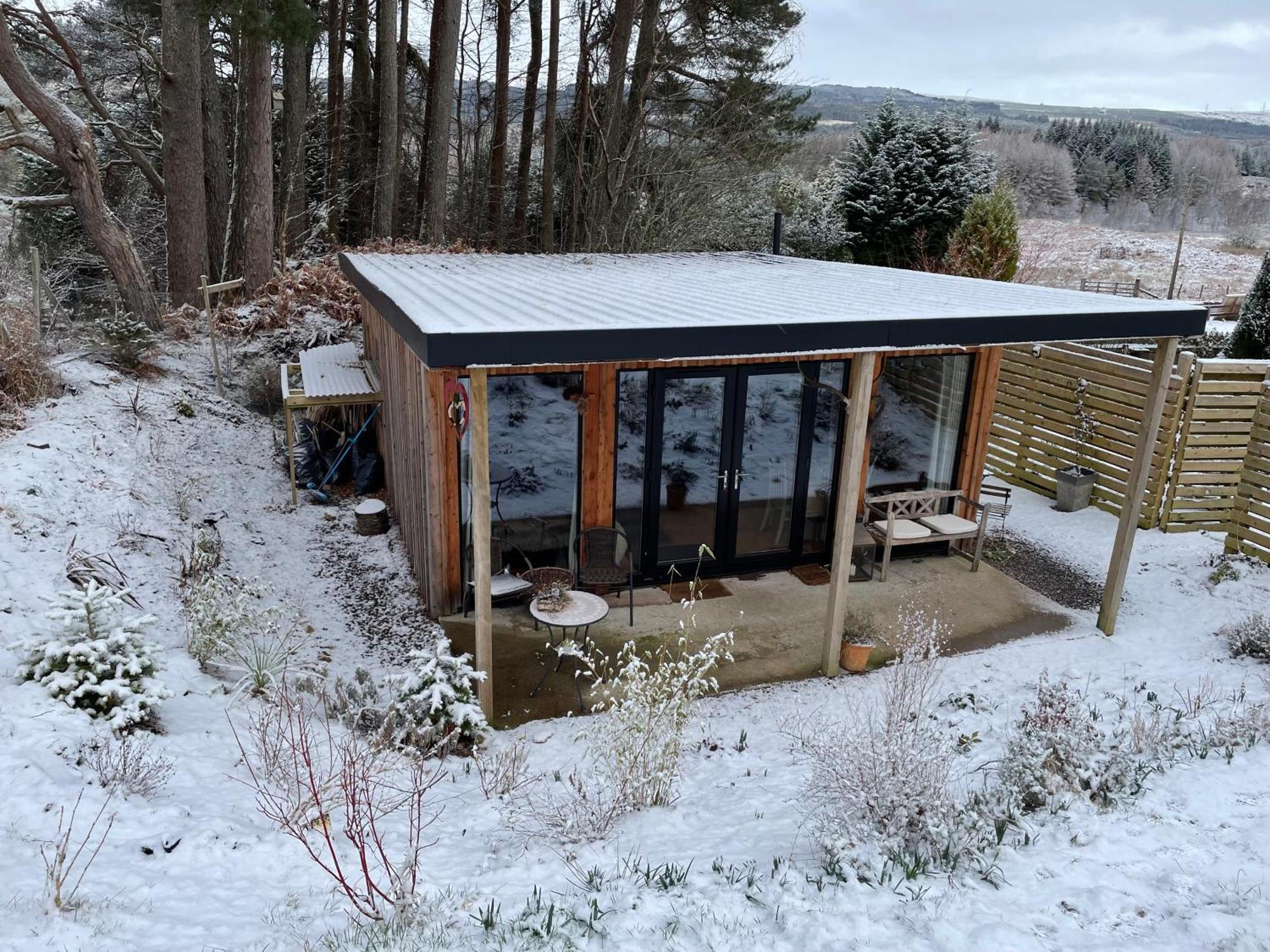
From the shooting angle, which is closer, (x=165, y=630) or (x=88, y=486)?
(x=165, y=630)

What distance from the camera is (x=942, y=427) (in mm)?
7609

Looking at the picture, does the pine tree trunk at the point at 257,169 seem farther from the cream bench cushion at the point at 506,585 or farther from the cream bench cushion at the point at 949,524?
the cream bench cushion at the point at 949,524

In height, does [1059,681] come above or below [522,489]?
below

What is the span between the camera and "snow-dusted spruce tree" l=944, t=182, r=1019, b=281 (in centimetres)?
1634

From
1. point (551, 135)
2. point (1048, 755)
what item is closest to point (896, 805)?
point (1048, 755)

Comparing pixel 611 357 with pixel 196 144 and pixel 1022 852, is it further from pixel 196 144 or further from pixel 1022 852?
pixel 196 144

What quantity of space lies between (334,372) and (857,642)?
6383mm

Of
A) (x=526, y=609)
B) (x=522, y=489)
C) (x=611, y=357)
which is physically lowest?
(x=526, y=609)

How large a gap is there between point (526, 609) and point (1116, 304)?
4.82 metres

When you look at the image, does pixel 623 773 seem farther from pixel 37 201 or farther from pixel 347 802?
pixel 37 201

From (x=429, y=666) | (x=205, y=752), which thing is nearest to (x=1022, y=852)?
(x=429, y=666)

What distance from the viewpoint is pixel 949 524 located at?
7340mm

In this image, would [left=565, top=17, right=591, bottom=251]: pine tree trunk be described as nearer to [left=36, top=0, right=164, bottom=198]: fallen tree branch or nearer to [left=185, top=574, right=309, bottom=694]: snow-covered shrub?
[left=36, top=0, right=164, bottom=198]: fallen tree branch

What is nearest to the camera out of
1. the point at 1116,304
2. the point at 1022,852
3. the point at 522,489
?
the point at 1022,852
